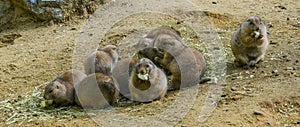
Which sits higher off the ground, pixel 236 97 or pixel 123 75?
pixel 123 75

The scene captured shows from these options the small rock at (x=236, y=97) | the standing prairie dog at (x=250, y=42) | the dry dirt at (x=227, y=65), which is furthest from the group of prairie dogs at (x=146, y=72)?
the small rock at (x=236, y=97)

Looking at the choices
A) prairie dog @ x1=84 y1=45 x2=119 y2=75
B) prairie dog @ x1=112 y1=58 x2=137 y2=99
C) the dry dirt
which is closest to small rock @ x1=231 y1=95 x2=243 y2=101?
the dry dirt

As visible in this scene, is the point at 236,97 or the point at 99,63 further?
the point at 99,63

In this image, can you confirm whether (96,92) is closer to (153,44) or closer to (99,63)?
Result: (99,63)

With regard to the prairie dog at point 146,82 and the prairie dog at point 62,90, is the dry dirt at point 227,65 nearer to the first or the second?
the prairie dog at point 146,82

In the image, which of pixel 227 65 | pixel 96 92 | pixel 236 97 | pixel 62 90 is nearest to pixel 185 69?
pixel 236 97

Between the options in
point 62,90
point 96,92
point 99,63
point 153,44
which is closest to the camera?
point 96,92

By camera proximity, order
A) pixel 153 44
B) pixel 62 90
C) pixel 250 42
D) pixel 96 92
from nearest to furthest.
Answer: pixel 96 92
pixel 62 90
pixel 250 42
pixel 153 44

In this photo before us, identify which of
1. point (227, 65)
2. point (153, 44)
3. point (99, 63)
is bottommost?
point (227, 65)
